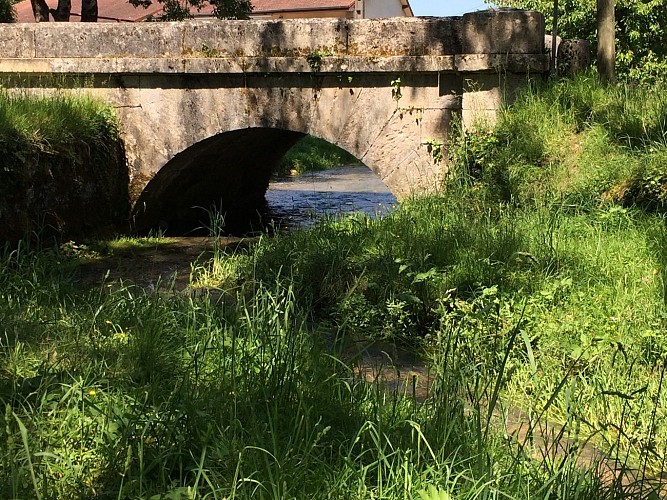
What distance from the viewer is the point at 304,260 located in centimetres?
586

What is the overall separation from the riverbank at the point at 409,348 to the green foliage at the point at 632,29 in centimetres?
946

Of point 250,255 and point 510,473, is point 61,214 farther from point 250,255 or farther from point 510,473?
point 510,473

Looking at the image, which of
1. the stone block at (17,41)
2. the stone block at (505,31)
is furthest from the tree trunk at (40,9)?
the stone block at (505,31)

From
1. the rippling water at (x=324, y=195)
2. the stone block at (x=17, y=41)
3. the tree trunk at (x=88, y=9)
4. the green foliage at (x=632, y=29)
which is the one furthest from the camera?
the green foliage at (x=632, y=29)

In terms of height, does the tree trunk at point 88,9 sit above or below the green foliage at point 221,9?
below

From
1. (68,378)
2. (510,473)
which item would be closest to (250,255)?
(68,378)

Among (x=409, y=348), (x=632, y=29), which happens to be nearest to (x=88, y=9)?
(x=632, y=29)

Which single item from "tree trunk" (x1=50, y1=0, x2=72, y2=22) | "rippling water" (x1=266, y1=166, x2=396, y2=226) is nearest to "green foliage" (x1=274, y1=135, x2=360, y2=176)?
"rippling water" (x1=266, y1=166, x2=396, y2=226)

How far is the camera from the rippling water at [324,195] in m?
10.8

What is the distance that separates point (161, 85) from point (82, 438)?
618 cm

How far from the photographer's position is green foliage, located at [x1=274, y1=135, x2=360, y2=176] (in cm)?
1658

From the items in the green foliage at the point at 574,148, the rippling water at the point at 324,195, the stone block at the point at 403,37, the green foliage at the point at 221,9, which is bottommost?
the rippling water at the point at 324,195

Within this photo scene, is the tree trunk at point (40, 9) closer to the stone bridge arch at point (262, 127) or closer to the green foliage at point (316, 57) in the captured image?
the stone bridge arch at point (262, 127)

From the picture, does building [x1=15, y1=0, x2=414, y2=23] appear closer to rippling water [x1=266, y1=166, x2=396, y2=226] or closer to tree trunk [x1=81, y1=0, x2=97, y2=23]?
rippling water [x1=266, y1=166, x2=396, y2=226]
